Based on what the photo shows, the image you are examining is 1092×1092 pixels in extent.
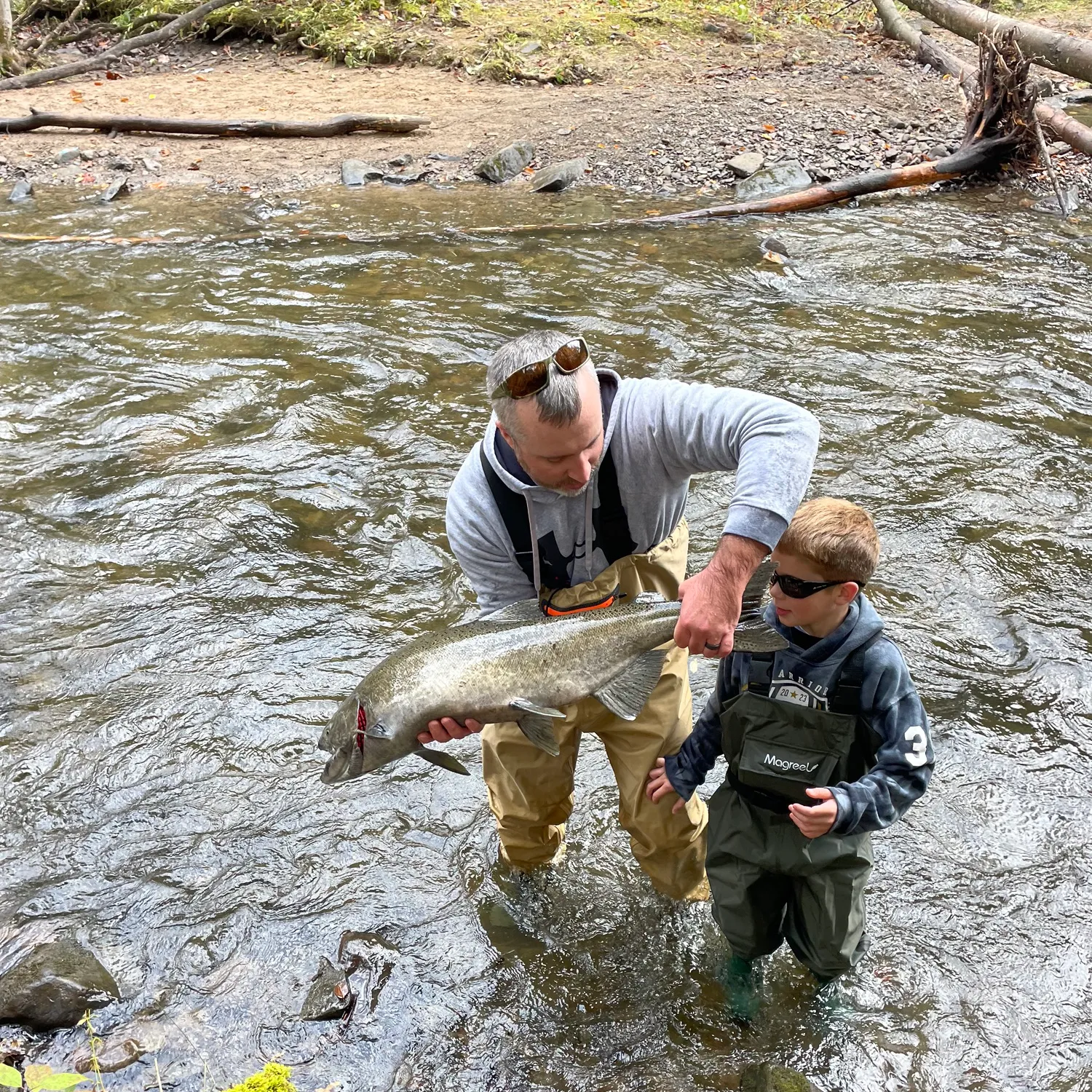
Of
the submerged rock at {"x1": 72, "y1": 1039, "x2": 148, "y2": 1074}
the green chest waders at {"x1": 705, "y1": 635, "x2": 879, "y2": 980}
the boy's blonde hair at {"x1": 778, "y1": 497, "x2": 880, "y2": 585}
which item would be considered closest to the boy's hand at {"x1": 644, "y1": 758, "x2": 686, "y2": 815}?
the green chest waders at {"x1": 705, "y1": 635, "x2": 879, "y2": 980}

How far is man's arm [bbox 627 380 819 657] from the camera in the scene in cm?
274

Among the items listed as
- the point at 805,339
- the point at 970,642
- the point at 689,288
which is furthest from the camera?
the point at 689,288

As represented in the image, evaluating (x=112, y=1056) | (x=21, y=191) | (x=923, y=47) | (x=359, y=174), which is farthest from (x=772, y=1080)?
(x=923, y=47)

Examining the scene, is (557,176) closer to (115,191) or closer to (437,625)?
(115,191)

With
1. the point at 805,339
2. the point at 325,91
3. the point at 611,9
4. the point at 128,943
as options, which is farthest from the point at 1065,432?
the point at 611,9

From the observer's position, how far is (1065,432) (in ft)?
24.1

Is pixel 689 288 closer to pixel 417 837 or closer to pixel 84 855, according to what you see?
pixel 417 837

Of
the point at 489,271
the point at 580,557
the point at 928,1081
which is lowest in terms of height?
the point at 928,1081

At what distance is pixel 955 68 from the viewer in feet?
54.1

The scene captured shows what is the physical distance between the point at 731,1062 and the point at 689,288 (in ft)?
25.1

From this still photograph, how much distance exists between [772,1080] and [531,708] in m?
1.40

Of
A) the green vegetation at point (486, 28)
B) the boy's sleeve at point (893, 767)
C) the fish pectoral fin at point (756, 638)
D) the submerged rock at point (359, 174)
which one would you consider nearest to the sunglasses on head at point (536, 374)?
the fish pectoral fin at point (756, 638)

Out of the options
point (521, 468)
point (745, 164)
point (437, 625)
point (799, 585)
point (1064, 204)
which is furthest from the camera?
point (745, 164)

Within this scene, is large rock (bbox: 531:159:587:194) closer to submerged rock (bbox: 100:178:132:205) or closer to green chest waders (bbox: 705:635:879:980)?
submerged rock (bbox: 100:178:132:205)
